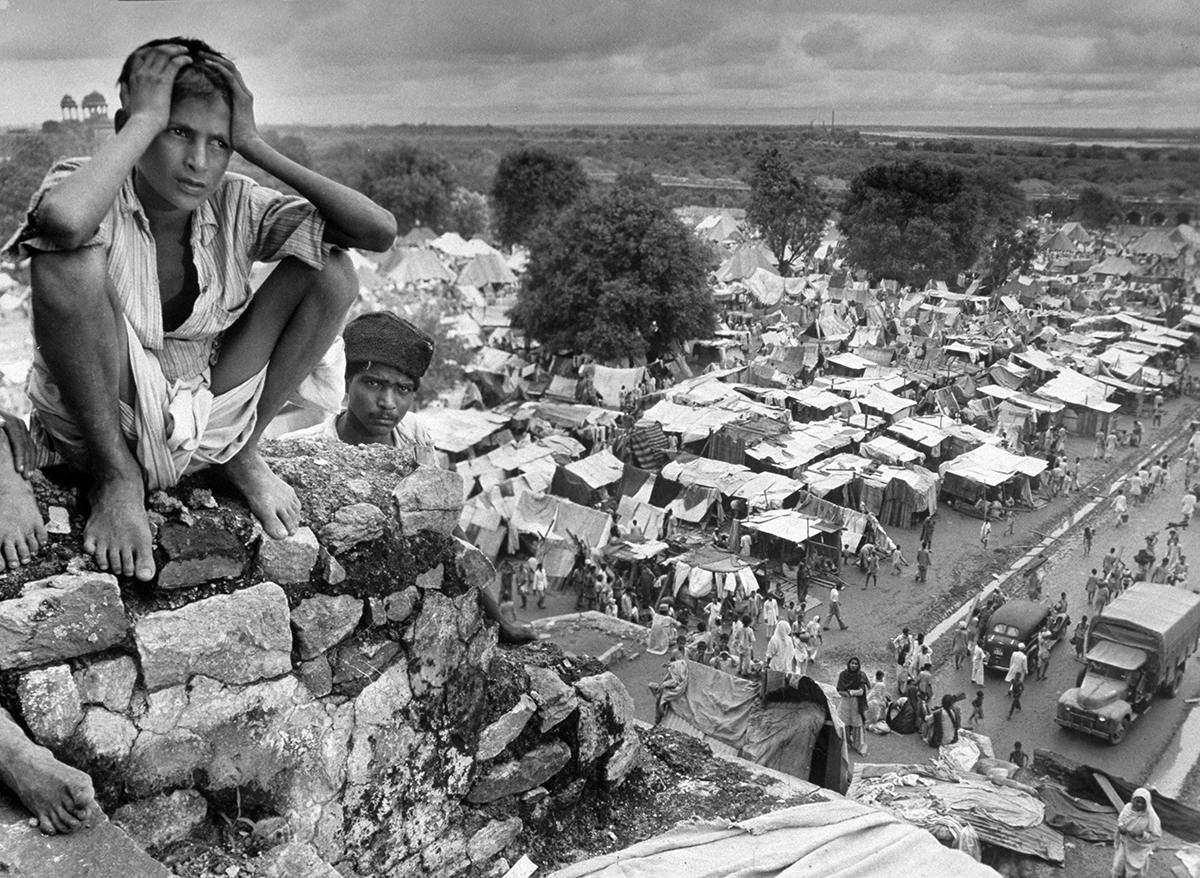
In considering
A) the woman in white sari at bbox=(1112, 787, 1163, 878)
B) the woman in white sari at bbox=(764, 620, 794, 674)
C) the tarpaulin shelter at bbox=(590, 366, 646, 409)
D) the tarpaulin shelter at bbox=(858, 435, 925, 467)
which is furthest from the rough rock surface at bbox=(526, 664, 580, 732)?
the tarpaulin shelter at bbox=(590, 366, 646, 409)

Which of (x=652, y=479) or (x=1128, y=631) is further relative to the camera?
(x=652, y=479)

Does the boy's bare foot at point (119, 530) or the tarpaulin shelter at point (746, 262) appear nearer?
the boy's bare foot at point (119, 530)

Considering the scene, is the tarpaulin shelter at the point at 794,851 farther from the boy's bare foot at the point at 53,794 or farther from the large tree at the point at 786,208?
the large tree at the point at 786,208

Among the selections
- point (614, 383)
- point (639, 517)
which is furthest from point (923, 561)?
point (614, 383)

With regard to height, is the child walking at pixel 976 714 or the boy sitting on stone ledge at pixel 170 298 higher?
the boy sitting on stone ledge at pixel 170 298

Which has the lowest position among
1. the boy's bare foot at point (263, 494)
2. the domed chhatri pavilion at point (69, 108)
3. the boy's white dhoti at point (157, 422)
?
the boy's bare foot at point (263, 494)

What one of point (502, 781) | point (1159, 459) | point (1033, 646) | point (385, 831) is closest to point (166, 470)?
point (385, 831)

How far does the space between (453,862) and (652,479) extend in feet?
33.7

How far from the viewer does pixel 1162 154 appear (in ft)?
34.3

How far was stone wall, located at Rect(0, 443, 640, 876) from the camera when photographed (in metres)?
2.82

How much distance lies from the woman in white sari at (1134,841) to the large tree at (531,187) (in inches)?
971

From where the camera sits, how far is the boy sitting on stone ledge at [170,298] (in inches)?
106

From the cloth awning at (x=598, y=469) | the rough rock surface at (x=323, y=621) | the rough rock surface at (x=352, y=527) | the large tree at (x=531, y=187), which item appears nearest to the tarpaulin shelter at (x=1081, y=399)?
the cloth awning at (x=598, y=469)

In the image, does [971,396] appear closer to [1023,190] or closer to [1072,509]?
[1072,509]
